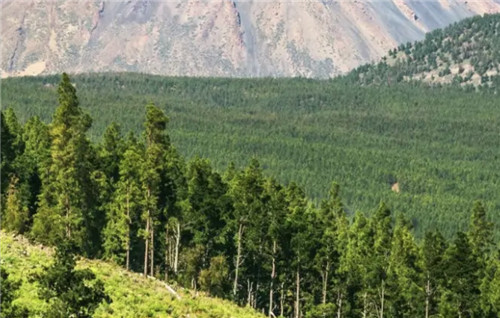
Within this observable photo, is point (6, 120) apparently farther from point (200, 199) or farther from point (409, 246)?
point (409, 246)

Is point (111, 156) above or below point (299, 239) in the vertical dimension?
above

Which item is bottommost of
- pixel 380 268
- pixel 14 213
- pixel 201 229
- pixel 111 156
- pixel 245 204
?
pixel 380 268

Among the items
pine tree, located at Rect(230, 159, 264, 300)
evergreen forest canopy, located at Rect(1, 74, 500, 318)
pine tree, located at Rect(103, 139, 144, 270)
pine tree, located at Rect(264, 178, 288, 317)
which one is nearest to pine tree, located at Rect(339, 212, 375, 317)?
evergreen forest canopy, located at Rect(1, 74, 500, 318)

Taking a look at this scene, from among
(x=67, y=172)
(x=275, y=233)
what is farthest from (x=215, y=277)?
(x=67, y=172)

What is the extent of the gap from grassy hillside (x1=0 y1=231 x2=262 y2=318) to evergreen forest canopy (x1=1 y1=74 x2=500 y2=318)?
10.3 m

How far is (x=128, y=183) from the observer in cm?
6962

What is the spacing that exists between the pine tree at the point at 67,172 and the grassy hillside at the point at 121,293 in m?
9.16

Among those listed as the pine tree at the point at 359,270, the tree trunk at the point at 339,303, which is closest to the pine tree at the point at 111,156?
the pine tree at the point at 359,270

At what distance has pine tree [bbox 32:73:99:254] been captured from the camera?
68.1 metres

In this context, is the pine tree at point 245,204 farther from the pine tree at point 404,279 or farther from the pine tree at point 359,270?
the pine tree at point 404,279

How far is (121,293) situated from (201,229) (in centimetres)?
2697

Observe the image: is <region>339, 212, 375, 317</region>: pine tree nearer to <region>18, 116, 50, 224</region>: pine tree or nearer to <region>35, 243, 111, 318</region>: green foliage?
<region>18, 116, 50, 224</region>: pine tree

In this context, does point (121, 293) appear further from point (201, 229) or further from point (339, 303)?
point (339, 303)

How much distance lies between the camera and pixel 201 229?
77125 millimetres
